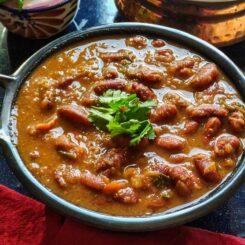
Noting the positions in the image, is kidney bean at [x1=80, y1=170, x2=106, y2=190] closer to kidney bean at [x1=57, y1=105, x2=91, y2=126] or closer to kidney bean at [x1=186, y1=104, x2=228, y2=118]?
kidney bean at [x1=57, y1=105, x2=91, y2=126]

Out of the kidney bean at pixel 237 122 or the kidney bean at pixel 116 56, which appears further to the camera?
the kidney bean at pixel 116 56

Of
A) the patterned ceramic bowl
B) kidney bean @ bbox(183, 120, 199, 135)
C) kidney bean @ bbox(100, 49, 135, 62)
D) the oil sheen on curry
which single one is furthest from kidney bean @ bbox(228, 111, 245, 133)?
the patterned ceramic bowl

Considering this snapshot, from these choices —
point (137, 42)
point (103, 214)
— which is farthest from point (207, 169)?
point (137, 42)

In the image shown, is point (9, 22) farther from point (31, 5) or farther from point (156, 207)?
point (156, 207)

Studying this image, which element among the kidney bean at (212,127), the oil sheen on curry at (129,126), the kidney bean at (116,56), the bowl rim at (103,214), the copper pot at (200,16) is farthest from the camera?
the copper pot at (200,16)

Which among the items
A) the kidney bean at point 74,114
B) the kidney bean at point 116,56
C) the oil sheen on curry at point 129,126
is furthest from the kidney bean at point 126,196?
the kidney bean at point 116,56

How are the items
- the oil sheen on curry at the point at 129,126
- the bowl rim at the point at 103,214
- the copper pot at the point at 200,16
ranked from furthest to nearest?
the copper pot at the point at 200,16 < the oil sheen on curry at the point at 129,126 < the bowl rim at the point at 103,214

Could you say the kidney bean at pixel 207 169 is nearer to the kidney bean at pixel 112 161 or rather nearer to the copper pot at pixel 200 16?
the kidney bean at pixel 112 161
